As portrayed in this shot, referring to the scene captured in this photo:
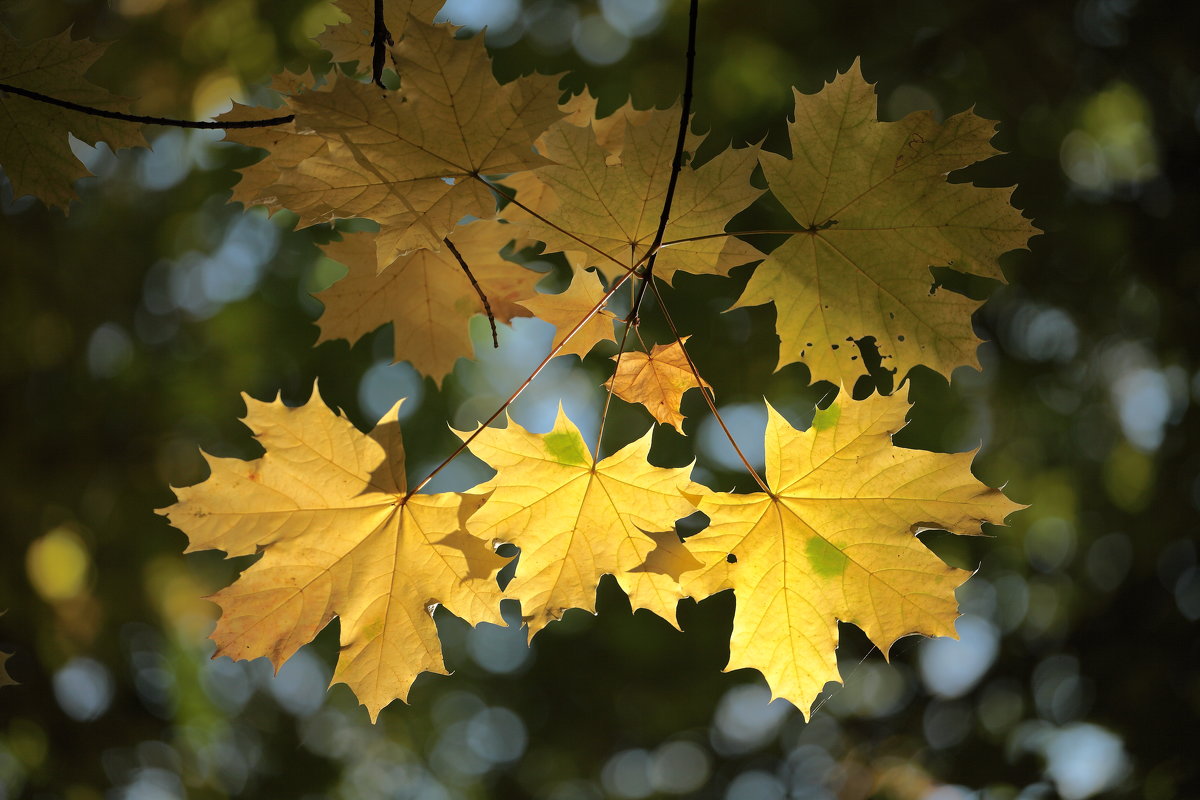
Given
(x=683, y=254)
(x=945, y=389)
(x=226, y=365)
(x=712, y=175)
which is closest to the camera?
(x=712, y=175)

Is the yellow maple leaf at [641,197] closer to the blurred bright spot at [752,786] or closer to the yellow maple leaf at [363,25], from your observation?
the yellow maple leaf at [363,25]

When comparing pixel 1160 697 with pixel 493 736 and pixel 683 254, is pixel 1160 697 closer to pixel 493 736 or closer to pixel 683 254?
pixel 493 736

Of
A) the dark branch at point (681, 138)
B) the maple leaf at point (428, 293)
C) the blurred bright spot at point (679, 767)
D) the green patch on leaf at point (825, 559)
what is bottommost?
the blurred bright spot at point (679, 767)

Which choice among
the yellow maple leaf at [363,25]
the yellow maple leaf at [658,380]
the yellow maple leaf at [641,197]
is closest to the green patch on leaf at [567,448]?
the yellow maple leaf at [658,380]

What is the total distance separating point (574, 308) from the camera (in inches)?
66.1

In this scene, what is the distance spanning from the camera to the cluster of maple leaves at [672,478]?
156 cm

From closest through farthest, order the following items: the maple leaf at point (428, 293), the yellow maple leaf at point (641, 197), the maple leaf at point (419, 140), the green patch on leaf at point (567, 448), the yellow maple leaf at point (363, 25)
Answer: the maple leaf at point (419, 140), the yellow maple leaf at point (641, 197), the green patch on leaf at point (567, 448), the yellow maple leaf at point (363, 25), the maple leaf at point (428, 293)

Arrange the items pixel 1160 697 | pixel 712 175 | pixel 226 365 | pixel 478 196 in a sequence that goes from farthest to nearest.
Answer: pixel 226 365 → pixel 1160 697 → pixel 712 175 → pixel 478 196

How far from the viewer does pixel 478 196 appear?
1.38 m

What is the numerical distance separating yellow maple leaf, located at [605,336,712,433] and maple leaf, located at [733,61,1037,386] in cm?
19

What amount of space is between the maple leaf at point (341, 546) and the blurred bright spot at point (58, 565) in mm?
6979

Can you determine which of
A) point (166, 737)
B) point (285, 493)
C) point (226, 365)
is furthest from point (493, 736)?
point (285, 493)

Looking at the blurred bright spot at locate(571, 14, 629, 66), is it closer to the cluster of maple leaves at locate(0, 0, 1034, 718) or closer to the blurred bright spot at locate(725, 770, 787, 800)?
the cluster of maple leaves at locate(0, 0, 1034, 718)

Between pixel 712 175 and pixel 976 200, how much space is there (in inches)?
22.1
